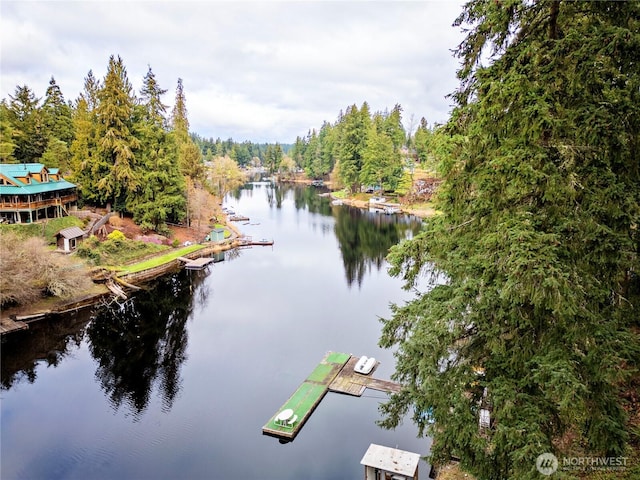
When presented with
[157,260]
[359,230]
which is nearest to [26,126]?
[157,260]

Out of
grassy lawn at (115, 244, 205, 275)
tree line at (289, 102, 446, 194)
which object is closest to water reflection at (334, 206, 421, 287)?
tree line at (289, 102, 446, 194)

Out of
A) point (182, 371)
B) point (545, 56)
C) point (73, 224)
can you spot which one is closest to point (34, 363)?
point (182, 371)

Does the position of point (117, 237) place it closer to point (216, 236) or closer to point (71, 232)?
point (71, 232)

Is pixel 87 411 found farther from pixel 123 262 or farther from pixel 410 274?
pixel 123 262

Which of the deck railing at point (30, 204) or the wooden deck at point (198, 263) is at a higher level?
the deck railing at point (30, 204)

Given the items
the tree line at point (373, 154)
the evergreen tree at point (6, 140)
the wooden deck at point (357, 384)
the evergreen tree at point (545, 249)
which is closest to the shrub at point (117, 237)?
the evergreen tree at point (6, 140)

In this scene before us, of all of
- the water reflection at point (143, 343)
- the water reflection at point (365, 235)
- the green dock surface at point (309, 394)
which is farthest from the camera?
the water reflection at point (365, 235)

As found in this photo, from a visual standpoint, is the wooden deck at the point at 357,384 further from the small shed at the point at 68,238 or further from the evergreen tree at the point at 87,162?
the evergreen tree at the point at 87,162
